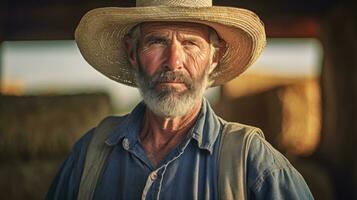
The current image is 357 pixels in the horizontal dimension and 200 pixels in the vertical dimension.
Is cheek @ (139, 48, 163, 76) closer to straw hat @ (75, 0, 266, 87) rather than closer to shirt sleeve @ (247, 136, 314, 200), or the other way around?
straw hat @ (75, 0, 266, 87)

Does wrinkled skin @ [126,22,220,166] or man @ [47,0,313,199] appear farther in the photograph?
wrinkled skin @ [126,22,220,166]

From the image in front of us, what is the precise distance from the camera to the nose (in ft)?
9.07

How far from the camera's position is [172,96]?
9.26 ft

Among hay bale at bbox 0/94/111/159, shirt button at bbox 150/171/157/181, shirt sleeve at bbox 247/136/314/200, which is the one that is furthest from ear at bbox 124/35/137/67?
hay bale at bbox 0/94/111/159

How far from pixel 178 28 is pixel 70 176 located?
81cm

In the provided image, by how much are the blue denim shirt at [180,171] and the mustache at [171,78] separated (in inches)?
5.7

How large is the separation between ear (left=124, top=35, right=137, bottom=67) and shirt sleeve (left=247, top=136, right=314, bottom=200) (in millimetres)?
776

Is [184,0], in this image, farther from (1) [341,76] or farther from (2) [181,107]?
(1) [341,76]

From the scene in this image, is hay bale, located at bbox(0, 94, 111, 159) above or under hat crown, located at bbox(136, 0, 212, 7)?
under

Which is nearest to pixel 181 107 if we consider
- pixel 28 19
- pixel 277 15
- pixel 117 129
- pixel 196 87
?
pixel 196 87

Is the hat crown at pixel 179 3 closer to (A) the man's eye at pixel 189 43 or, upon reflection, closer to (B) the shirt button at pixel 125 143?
(A) the man's eye at pixel 189 43

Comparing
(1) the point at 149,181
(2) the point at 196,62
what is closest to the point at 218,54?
(2) the point at 196,62

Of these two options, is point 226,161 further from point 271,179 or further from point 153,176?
point 153,176

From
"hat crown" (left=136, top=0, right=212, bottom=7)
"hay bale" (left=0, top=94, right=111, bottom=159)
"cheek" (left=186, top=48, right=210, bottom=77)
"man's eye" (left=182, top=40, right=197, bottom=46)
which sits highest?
"hat crown" (left=136, top=0, right=212, bottom=7)
